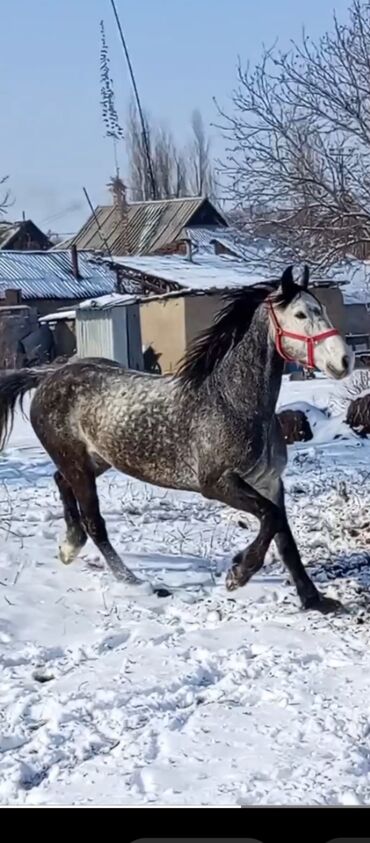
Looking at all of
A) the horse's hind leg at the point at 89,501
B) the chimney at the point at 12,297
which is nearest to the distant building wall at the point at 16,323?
the chimney at the point at 12,297

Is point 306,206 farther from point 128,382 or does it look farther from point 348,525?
point 348,525

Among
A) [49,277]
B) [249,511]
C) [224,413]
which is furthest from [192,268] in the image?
[249,511]

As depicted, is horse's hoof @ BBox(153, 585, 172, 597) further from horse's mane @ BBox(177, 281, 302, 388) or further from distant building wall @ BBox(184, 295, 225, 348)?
distant building wall @ BBox(184, 295, 225, 348)

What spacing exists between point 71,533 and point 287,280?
1635mm

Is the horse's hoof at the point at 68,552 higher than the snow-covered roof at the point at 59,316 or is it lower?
lower

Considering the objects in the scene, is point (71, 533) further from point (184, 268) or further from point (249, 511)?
point (184, 268)

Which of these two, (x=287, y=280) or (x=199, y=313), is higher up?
(x=287, y=280)

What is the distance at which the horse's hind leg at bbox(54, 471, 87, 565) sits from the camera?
4348 mm

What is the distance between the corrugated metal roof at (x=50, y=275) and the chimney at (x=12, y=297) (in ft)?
0.07

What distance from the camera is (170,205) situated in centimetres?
304

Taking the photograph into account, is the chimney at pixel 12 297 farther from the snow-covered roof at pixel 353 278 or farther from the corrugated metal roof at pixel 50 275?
the snow-covered roof at pixel 353 278

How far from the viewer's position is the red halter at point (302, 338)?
338cm

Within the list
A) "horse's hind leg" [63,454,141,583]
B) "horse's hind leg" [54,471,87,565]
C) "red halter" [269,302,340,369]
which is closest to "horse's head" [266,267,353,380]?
"red halter" [269,302,340,369]

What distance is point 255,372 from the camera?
3.74 m
